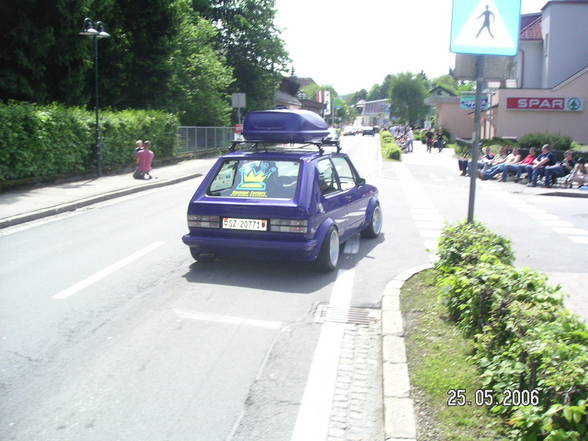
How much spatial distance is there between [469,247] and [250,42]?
152 feet

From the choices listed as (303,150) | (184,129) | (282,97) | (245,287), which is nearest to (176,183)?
(184,129)

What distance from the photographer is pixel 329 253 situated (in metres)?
7.99

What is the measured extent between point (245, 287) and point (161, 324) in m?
1.53

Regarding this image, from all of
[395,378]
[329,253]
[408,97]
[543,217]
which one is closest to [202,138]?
[543,217]

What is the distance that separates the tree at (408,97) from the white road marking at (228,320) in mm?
119248

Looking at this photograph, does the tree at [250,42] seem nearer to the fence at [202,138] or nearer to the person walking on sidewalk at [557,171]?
the fence at [202,138]

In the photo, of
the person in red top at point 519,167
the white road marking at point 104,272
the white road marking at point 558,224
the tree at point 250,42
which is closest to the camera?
the white road marking at point 104,272

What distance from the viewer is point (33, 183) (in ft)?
56.9

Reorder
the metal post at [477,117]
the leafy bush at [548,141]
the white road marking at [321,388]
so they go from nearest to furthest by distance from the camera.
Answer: the white road marking at [321,388] < the metal post at [477,117] < the leafy bush at [548,141]

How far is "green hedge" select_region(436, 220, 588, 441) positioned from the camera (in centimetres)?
322

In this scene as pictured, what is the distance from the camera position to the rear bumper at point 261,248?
7.53m

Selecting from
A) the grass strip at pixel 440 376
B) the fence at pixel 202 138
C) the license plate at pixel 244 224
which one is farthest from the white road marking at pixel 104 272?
the fence at pixel 202 138

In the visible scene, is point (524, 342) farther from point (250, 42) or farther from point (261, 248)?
point (250, 42)

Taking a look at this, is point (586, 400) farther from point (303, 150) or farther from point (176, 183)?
point (176, 183)
